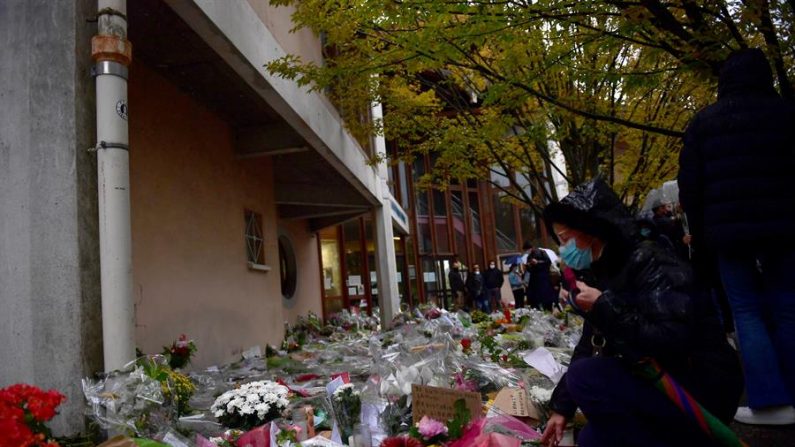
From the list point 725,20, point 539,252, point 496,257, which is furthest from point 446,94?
point 496,257

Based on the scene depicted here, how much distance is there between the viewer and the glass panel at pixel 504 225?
25.5 meters

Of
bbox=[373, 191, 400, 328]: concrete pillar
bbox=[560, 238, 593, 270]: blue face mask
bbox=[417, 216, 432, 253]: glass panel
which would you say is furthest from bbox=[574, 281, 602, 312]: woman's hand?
bbox=[417, 216, 432, 253]: glass panel

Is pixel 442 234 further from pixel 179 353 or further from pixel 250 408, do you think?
pixel 250 408

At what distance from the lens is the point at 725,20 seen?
3918 millimetres

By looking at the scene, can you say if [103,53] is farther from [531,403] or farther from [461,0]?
[531,403]

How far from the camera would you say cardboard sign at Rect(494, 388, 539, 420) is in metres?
3.07

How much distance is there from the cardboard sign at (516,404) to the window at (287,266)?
8485 millimetres

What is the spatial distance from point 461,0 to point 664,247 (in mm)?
3130

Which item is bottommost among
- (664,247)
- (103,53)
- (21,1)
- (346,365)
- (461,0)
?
(346,365)

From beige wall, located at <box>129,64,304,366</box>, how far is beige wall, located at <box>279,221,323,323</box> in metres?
2.42

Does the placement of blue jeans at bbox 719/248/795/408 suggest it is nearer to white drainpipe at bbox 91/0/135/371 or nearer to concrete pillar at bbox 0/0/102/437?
white drainpipe at bbox 91/0/135/371

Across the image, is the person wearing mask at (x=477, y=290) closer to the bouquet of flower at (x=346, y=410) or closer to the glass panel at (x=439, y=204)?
the glass panel at (x=439, y=204)

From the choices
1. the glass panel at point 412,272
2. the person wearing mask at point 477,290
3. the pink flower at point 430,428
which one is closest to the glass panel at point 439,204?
the glass panel at point 412,272

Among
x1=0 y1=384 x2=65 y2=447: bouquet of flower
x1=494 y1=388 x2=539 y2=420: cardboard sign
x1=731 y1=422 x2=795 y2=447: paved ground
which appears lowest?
x1=731 y1=422 x2=795 y2=447: paved ground
